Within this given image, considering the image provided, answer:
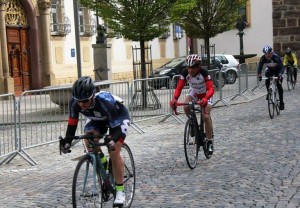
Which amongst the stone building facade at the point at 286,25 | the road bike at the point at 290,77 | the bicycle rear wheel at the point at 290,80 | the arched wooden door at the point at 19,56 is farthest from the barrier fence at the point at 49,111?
the stone building facade at the point at 286,25

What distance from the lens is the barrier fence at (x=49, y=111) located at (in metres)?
10.5

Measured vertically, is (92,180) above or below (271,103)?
above

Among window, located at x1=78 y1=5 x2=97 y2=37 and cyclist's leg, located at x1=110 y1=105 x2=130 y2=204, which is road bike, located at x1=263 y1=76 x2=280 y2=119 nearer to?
cyclist's leg, located at x1=110 y1=105 x2=130 y2=204

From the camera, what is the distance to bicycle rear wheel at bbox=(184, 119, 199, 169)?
369 inches

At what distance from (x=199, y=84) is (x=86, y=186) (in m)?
4.44

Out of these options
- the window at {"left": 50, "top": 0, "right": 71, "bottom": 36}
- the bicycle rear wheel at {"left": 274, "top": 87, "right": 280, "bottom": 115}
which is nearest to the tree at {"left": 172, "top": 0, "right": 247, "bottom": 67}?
the window at {"left": 50, "top": 0, "right": 71, "bottom": 36}

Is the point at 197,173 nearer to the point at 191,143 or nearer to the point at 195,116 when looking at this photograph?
the point at 191,143

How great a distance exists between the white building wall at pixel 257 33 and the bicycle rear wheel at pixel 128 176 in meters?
42.8

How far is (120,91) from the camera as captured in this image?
49.3 ft

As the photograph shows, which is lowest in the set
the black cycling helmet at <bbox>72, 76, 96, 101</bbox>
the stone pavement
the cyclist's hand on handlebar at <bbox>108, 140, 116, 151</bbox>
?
the stone pavement

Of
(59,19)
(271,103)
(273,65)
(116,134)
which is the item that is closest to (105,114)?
(116,134)

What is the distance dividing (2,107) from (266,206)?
555 cm

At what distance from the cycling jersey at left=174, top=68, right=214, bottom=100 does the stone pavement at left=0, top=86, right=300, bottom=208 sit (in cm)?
103

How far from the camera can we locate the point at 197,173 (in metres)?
8.96
